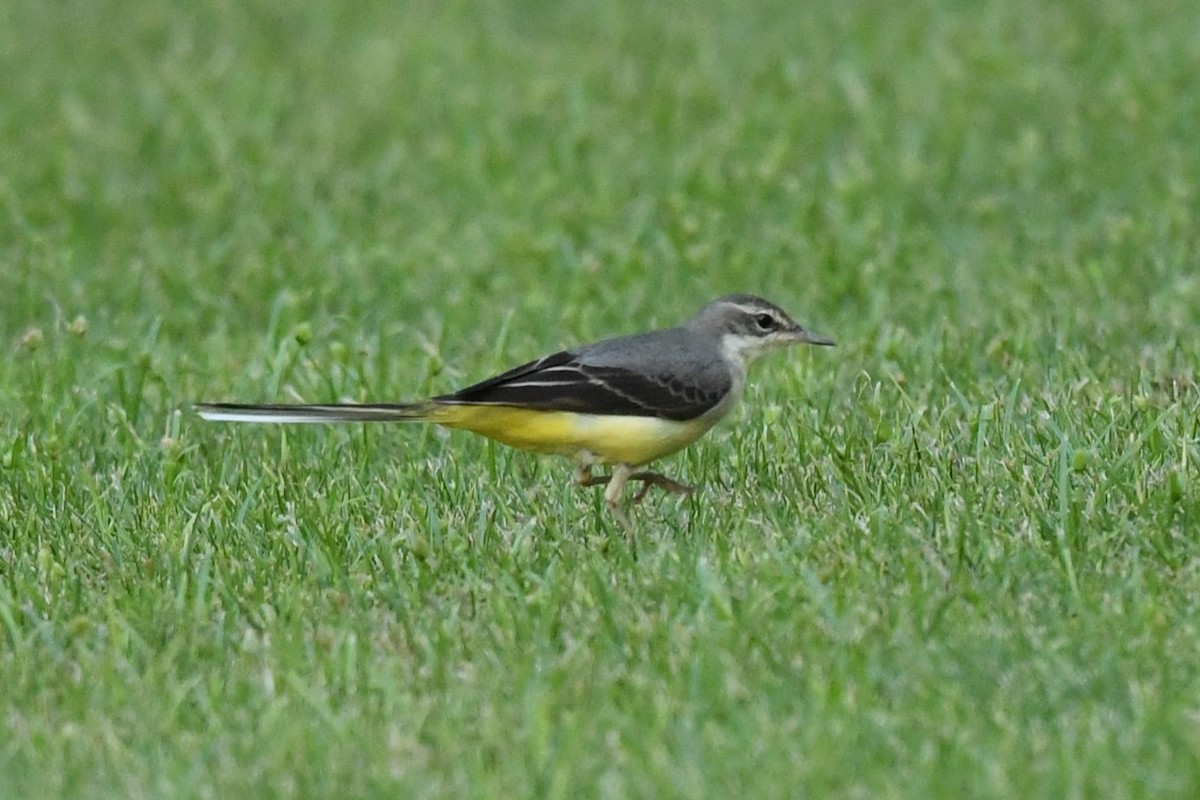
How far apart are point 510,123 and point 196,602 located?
261 inches

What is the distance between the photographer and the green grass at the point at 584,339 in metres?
5.06

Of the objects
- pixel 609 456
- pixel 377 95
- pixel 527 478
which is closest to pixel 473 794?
pixel 609 456

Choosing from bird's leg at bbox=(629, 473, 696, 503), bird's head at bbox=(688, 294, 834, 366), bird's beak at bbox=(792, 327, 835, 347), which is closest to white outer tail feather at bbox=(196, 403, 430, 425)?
bird's leg at bbox=(629, 473, 696, 503)

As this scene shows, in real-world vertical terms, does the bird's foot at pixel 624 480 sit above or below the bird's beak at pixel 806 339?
below

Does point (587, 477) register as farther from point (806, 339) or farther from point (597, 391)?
point (806, 339)

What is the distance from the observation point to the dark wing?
675cm

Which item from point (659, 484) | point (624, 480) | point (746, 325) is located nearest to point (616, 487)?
point (624, 480)

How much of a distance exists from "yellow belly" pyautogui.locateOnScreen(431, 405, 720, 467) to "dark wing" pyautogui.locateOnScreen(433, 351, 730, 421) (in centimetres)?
3

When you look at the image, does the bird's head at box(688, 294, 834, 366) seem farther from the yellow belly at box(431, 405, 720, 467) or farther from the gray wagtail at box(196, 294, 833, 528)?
the yellow belly at box(431, 405, 720, 467)

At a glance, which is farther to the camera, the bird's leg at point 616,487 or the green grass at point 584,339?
the bird's leg at point 616,487

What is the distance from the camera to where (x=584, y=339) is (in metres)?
9.09

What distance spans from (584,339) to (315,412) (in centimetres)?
260

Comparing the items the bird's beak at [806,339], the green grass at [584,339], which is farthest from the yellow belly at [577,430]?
the bird's beak at [806,339]

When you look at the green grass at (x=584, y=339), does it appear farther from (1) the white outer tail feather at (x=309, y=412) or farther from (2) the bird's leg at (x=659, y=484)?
(1) the white outer tail feather at (x=309, y=412)
